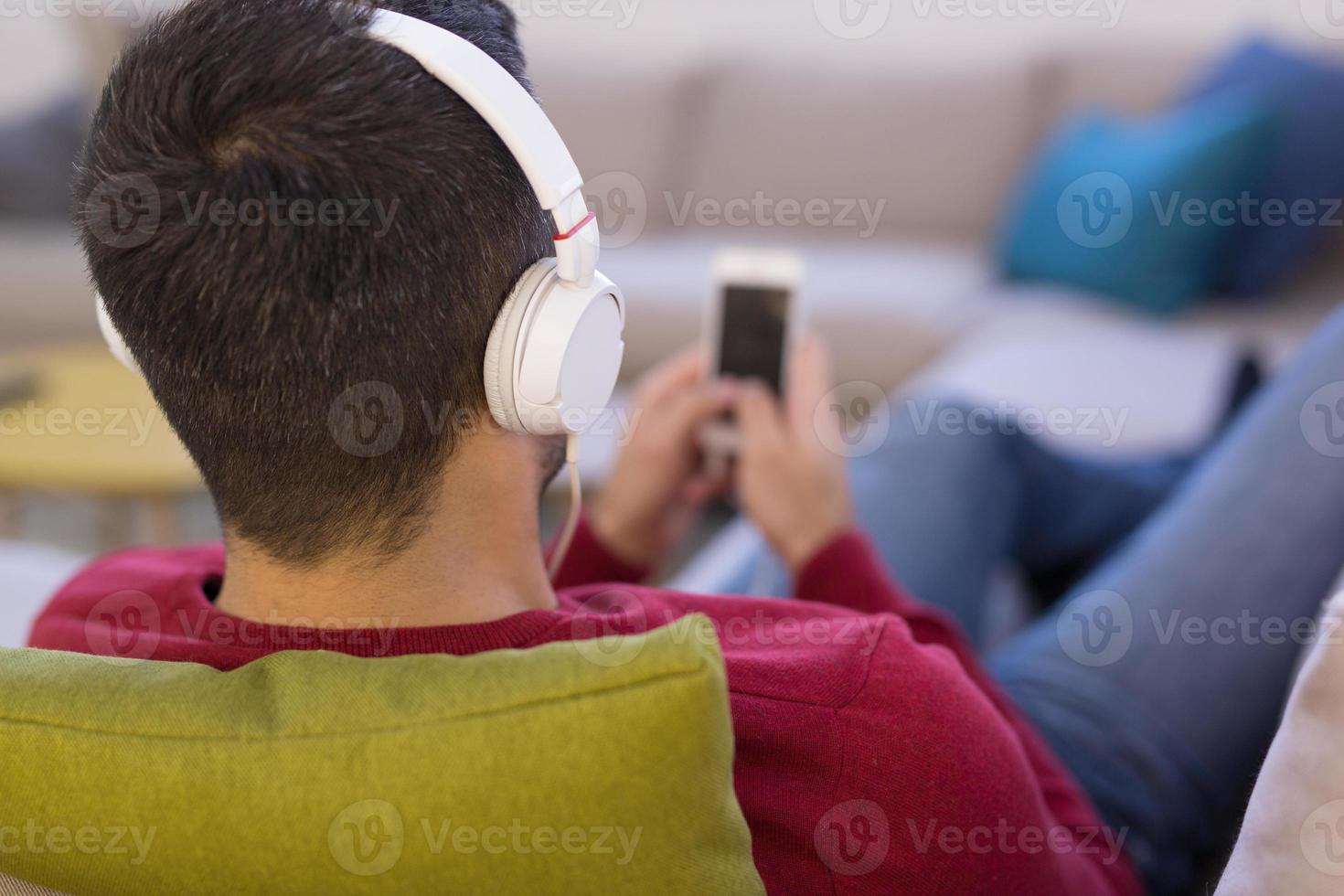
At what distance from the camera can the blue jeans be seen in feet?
3.27

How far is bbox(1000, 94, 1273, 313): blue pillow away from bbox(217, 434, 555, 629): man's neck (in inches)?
78.3

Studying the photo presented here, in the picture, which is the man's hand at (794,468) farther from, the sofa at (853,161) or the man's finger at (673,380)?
the sofa at (853,161)

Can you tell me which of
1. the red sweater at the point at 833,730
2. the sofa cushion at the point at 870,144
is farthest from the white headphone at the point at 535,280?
the sofa cushion at the point at 870,144

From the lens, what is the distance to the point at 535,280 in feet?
1.91

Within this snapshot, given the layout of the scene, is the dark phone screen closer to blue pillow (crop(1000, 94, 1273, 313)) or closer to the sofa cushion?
blue pillow (crop(1000, 94, 1273, 313))

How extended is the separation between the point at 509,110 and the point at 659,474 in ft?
2.45

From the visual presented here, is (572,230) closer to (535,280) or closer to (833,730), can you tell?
(535,280)

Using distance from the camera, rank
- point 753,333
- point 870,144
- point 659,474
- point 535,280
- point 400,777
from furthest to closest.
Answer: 1. point 870,144
2. point 753,333
3. point 659,474
4. point 535,280
5. point 400,777

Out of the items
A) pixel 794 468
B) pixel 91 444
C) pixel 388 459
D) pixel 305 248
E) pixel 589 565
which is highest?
pixel 305 248

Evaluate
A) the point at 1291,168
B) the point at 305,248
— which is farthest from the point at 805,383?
the point at 1291,168

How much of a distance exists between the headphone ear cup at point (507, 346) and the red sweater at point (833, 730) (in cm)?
11

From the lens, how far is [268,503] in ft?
1.92

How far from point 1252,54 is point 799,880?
232 cm

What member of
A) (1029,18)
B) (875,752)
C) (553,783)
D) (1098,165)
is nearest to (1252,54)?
(1098,165)
